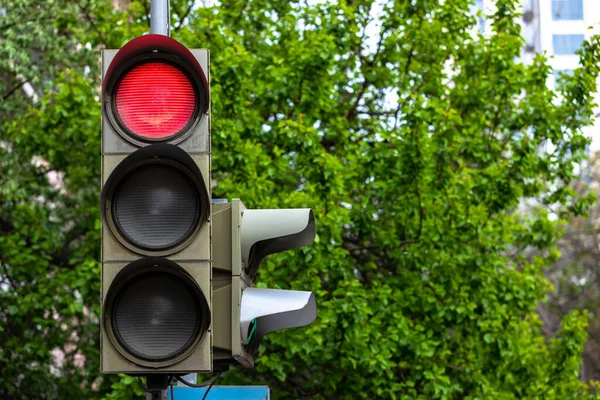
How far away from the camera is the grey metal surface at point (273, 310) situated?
507cm

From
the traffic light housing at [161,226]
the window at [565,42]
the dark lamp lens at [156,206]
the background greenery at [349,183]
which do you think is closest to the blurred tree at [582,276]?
the background greenery at [349,183]

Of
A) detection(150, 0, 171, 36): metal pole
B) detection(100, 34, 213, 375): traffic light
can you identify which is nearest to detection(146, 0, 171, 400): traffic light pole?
detection(150, 0, 171, 36): metal pole

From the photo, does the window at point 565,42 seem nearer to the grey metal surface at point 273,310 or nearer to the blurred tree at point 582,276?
the blurred tree at point 582,276

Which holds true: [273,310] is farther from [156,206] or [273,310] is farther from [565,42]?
[565,42]

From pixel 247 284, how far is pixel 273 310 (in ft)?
0.58

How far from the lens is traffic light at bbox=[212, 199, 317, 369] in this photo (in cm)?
484

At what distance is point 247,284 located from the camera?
5270 millimetres

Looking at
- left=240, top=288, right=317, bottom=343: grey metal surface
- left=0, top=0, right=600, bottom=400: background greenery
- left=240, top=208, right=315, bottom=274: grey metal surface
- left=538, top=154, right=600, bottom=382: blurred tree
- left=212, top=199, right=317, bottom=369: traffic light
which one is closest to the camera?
left=212, top=199, right=317, bottom=369: traffic light

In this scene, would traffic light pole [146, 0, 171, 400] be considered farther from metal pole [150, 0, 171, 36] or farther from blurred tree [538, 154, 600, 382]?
blurred tree [538, 154, 600, 382]

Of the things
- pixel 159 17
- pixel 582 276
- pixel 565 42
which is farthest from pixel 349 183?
pixel 565 42

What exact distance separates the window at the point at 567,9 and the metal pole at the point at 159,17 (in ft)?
276

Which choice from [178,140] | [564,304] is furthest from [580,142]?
[564,304]

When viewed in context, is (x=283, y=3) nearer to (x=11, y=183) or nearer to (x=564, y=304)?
(x=11, y=183)

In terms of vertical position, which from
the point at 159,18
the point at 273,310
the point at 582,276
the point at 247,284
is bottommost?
the point at 582,276
